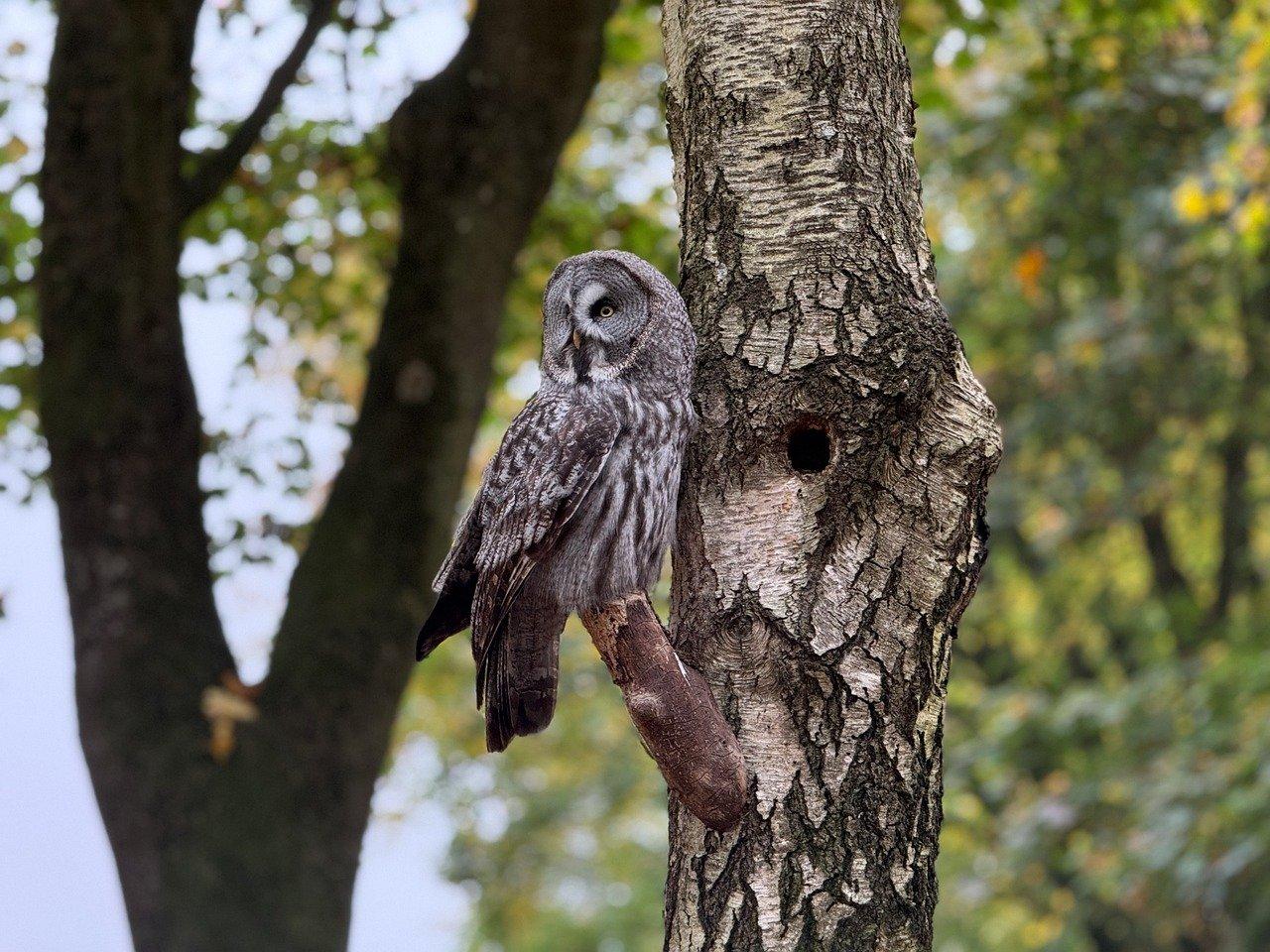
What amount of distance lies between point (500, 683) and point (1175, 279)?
821 centimetres

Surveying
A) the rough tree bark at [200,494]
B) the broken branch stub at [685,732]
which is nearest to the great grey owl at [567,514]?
the broken branch stub at [685,732]

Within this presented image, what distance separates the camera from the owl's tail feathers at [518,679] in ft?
8.42

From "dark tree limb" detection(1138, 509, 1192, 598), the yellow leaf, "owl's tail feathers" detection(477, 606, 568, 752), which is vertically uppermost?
"dark tree limb" detection(1138, 509, 1192, 598)

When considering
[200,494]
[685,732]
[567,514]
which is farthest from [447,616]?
[200,494]

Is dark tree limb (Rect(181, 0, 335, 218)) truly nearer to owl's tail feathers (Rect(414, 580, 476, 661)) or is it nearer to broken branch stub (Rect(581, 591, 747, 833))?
owl's tail feathers (Rect(414, 580, 476, 661))

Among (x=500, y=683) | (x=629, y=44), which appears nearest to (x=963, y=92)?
(x=629, y=44)

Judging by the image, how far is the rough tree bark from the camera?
160 inches

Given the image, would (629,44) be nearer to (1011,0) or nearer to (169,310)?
(1011,0)

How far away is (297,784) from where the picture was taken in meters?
4.16

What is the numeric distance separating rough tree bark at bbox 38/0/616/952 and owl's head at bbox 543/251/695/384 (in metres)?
1.59

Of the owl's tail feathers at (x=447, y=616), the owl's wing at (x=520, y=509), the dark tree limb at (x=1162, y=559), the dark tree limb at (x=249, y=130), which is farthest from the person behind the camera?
the dark tree limb at (x=1162, y=559)

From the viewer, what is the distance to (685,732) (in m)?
2.38

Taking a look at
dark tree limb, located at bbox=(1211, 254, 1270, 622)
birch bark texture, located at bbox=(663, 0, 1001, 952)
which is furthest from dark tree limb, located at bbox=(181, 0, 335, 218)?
dark tree limb, located at bbox=(1211, 254, 1270, 622)

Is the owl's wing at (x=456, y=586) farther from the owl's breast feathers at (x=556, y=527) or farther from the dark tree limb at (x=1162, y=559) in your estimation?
the dark tree limb at (x=1162, y=559)
